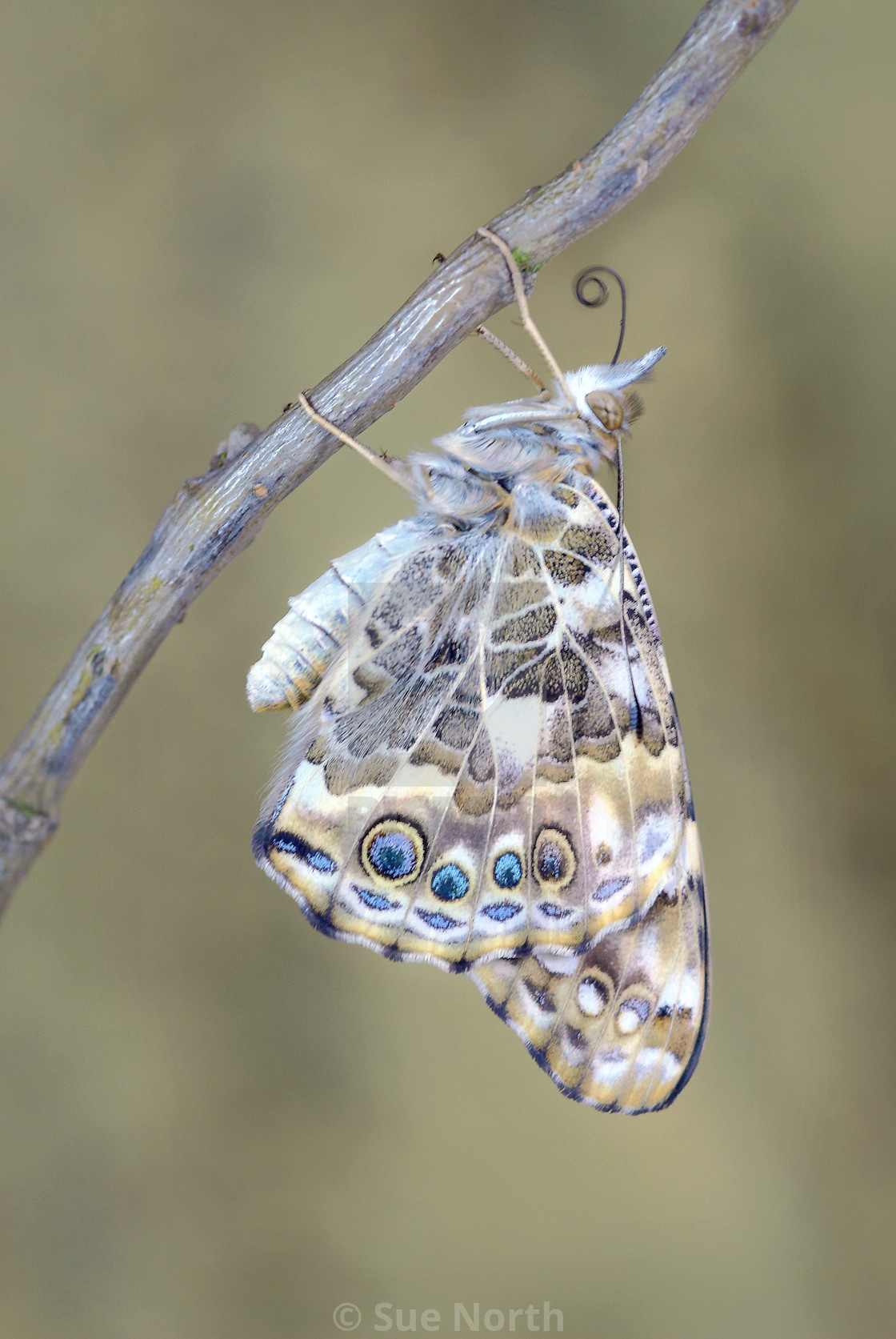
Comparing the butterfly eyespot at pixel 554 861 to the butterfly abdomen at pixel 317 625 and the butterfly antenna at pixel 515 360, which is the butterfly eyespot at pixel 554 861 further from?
the butterfly antenna at pixel 515 360

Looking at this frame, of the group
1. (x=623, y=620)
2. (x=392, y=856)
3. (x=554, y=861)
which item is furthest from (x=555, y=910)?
(x=623, y=620)

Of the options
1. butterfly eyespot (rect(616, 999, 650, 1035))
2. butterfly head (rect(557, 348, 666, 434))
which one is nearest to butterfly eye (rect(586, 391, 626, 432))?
butterfly head (rect(557, 348, 666, 434))

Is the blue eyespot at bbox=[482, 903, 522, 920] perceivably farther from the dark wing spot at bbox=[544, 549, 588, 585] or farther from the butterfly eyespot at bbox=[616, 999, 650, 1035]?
the dark wing spot at bbox=[544, 549, 588, 585]

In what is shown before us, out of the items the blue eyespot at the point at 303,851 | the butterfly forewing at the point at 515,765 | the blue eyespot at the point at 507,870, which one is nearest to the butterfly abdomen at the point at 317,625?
the butterfly forewing at the point at 515,765

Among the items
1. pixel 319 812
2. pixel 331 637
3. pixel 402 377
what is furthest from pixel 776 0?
pixel 319 812

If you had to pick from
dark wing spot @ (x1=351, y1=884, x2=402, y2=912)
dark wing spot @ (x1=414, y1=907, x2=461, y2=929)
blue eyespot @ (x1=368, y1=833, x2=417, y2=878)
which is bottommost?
dark wing spot @ (x1=351, y1=884, x2=402, y2=912)

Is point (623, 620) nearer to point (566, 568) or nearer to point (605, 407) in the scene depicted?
point (566, 568)

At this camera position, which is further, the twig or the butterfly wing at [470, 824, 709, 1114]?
the butterfly wing at [470, 824, 709, 1114]
